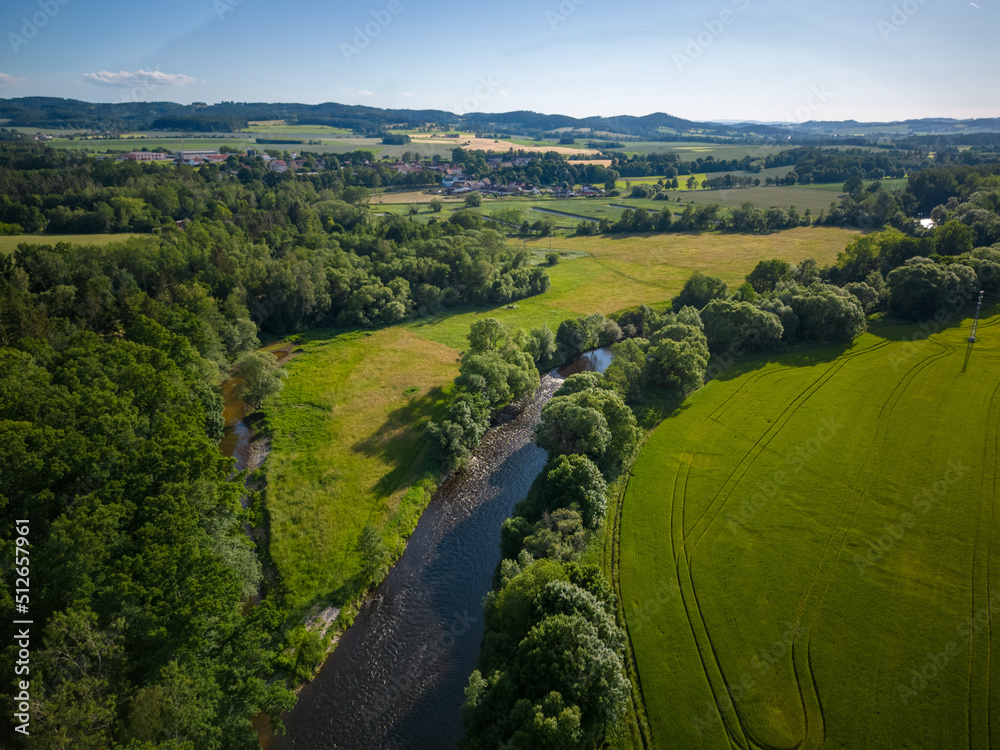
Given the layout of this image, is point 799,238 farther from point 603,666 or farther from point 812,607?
point 603,666

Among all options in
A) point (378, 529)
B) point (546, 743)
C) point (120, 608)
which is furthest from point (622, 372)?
point (120, 608)

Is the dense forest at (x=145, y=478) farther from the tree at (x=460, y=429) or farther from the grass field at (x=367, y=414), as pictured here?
the tree at (x=460, y=429)

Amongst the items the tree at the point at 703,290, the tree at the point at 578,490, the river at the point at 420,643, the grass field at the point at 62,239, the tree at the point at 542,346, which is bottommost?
the river at the point at 420,643

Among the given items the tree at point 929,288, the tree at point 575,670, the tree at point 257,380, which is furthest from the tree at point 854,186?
the tree at point 575,670

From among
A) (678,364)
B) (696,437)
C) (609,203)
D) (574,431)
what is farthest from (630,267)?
(609,203)

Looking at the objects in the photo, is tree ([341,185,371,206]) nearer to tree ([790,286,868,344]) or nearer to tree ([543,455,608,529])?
tree ([790,286,868,344])

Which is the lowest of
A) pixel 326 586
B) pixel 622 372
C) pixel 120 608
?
pixel 326 586
